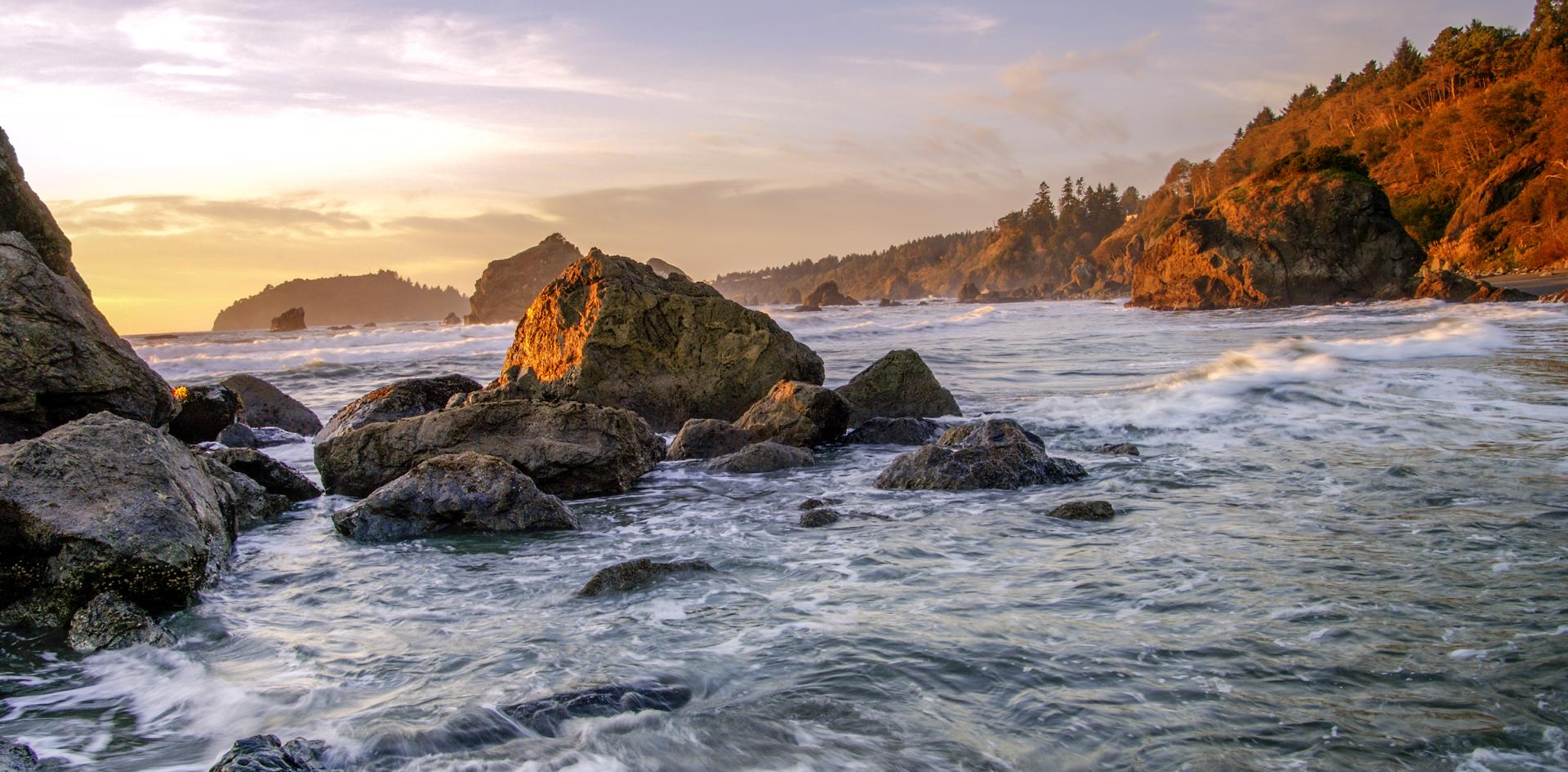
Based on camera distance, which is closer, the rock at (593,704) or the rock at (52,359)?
the rock at (593,704)

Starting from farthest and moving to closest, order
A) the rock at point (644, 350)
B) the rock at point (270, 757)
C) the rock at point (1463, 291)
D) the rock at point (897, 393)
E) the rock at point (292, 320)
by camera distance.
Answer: the rock at point (292, 320) < the rock at point (1463, 291) < the rock at point (897, 393) < the rock at point (644, 350) < the rock at point (270, 757)

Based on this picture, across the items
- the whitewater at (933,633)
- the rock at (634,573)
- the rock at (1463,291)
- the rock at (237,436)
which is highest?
the rock at (1463,291)

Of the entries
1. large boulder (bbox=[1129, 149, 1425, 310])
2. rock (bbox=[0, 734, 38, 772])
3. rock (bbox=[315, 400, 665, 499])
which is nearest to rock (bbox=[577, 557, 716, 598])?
rock (bbox=[0, 734, 38, 772])

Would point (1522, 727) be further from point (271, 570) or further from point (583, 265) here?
point (583, 265)

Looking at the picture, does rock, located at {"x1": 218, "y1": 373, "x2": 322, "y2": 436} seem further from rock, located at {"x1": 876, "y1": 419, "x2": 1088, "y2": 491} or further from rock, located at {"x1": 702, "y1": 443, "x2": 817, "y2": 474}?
rock, located at {"x1": 876, "y1": 419, "x2": 1088, "y2": 491}

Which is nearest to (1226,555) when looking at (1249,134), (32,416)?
(32,416)

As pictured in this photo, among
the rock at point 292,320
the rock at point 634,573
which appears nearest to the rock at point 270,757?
the rock at point 634,573

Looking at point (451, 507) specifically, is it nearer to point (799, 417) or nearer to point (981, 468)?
point (981, 468)

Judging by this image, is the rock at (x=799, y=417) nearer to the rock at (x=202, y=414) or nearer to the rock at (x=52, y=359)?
the rock at (x=52, y=359)

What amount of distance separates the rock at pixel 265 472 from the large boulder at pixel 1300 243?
45.1 m

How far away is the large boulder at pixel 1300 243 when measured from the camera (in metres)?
41.8

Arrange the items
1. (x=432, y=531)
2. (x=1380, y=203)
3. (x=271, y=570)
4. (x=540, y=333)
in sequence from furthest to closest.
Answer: (x=1380, y=203)
(x=540, y=333)
(x=432, y=531)
(x=271, y=570)

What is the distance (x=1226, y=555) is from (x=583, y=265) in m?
9.47

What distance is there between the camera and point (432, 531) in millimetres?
6738
